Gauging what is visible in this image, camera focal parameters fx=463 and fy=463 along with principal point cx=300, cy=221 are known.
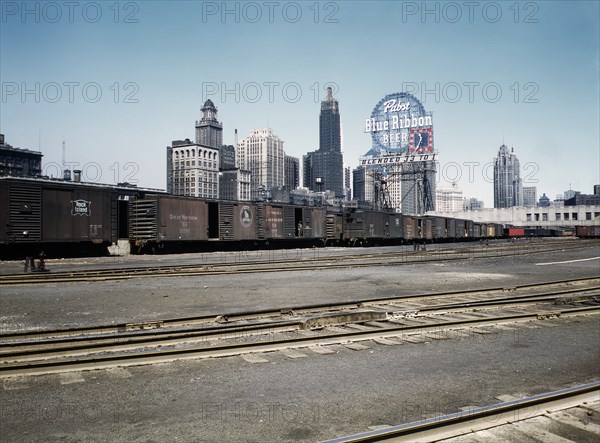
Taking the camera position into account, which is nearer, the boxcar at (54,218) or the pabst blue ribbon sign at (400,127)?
the boxcar at (54,218)

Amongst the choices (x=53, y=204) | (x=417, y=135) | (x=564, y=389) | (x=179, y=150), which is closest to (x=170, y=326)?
(x=564, y=389)

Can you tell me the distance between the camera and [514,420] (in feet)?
16.2

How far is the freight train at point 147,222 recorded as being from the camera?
81.0 ft

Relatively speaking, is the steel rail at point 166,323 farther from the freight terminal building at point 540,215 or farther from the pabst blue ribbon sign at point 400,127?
the freight terminal building at point 540,215

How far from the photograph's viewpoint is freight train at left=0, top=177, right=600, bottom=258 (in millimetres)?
24688

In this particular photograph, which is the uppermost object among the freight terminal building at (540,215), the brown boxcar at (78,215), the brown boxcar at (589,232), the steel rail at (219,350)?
the freight terminal building at (540,215)

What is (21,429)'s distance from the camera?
4777 millimetres

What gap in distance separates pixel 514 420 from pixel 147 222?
92.3 ft

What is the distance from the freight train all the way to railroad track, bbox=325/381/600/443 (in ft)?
82.1

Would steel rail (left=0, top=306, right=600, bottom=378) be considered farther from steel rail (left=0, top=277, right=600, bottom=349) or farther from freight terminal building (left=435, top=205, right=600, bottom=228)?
freight terminal building (left=435, top=205, right=600, bottom=228)

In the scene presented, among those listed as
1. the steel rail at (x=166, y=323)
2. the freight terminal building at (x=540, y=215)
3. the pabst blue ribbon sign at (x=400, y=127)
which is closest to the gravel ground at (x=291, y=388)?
the steel rail at (x=166, y=323)

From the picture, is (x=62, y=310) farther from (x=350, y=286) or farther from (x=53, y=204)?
(x=53, y=204)

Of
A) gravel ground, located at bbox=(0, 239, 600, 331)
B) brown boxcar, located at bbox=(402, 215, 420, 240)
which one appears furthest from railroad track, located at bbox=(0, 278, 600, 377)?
brown boxcar, located at bbox=(402, 215, 420, 240)

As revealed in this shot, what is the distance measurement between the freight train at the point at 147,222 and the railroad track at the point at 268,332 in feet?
61.3
